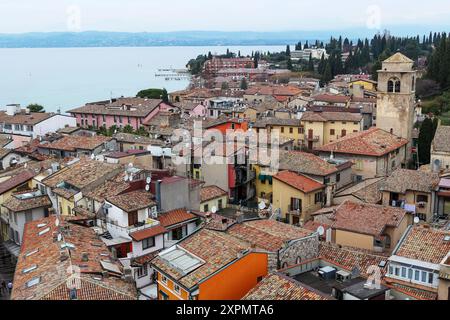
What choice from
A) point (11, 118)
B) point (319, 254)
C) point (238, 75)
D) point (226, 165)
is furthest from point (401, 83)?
point (238, 75)

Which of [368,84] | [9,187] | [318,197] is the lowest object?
[318,197]

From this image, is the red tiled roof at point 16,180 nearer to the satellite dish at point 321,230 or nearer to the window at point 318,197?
the window at point 318,197

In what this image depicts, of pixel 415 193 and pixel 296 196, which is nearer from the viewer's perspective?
pixel 415 193

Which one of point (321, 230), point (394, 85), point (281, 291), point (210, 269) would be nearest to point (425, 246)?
point (321, 230)

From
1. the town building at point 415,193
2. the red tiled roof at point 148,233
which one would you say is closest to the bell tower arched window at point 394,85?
the town building at point 415,193

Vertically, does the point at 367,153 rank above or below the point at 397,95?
below

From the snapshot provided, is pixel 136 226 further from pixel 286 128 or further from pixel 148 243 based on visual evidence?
pixel 286 128

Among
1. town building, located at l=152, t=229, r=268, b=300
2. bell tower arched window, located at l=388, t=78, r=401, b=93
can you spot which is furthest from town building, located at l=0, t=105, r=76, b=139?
town building, located at l=152, t=229, r=268, b=300

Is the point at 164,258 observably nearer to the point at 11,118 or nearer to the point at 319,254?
the point at 319,254
